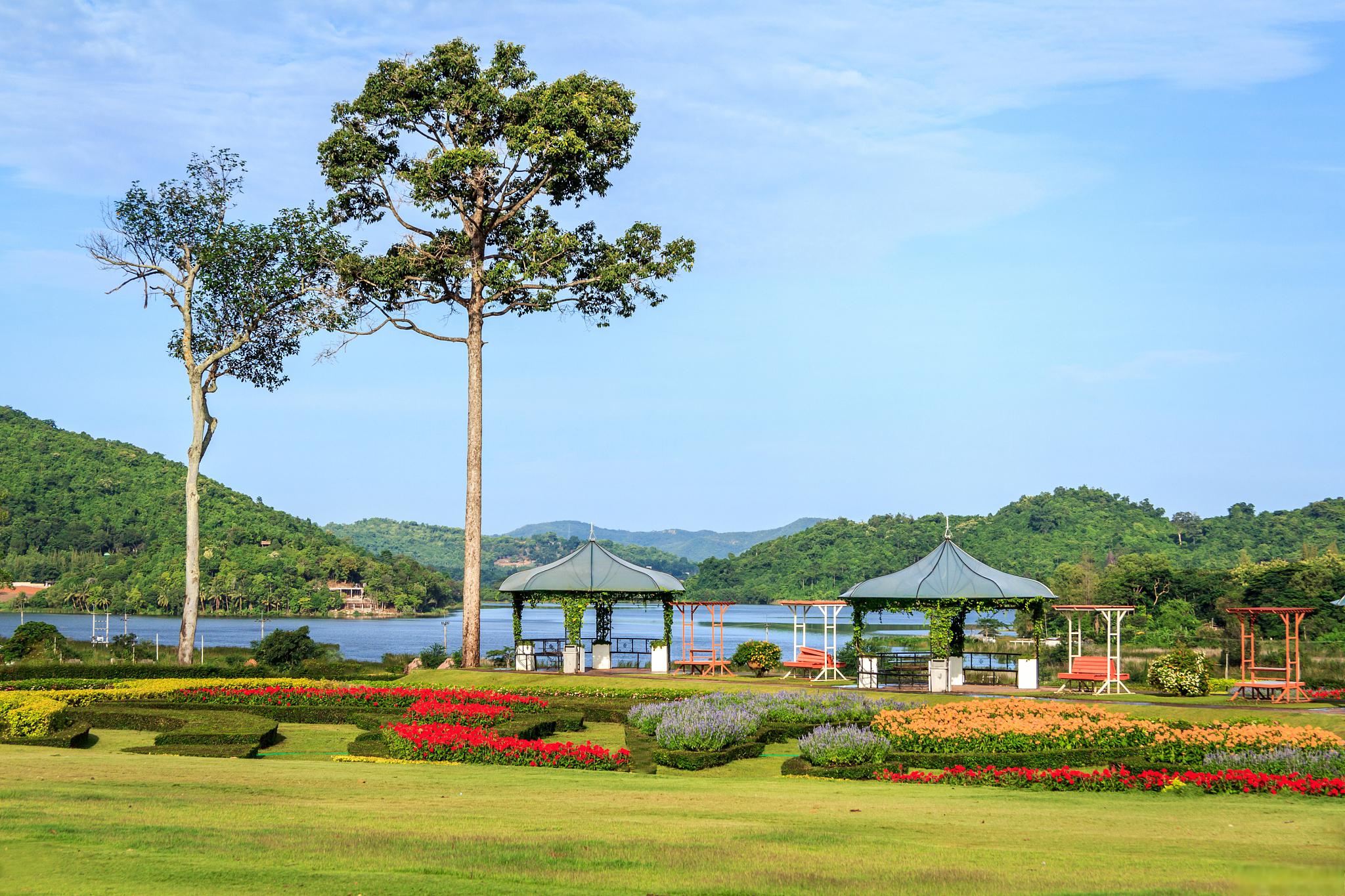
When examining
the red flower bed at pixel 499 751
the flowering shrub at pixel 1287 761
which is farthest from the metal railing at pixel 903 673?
the red flower bed at pixel 499 751

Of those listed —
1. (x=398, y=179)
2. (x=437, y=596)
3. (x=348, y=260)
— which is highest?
(x=398, y=179)

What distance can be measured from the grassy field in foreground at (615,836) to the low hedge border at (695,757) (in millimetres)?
2289

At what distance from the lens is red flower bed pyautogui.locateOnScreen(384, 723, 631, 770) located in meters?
15.0

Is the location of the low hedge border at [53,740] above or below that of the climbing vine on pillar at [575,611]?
below

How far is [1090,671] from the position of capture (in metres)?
23.4

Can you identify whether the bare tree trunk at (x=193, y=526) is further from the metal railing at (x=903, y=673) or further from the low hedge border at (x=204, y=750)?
the metal railing at (x=903, y=673)

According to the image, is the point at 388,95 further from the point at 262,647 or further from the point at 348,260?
the point at 262,647

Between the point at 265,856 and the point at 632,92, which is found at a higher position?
the point at 632,92

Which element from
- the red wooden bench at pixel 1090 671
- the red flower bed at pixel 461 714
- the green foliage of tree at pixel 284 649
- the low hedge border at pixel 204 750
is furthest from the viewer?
the green foliage of tree at pixel 284 649

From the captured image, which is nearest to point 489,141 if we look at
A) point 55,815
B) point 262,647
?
point 262,647

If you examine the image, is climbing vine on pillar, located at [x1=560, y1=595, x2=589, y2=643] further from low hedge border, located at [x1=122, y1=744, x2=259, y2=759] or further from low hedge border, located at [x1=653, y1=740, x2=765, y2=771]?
low hedge border, located at [x1=122, y1=744, x2=259, y2=759]

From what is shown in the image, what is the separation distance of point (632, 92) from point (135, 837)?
24663 mm

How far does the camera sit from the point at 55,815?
866cm

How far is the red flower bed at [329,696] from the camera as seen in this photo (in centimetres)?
2077
